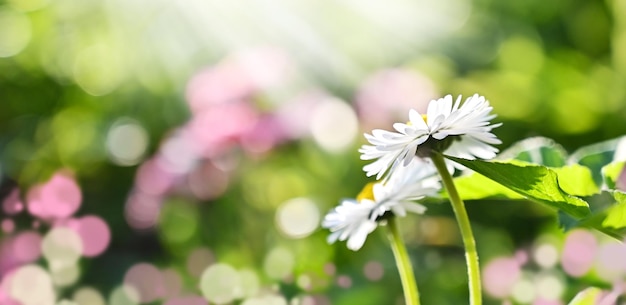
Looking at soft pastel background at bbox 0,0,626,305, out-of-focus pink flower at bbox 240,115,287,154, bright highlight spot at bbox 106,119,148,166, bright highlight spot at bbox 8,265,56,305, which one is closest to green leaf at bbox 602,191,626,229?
soft pastel background at bbox 0,0,626,305

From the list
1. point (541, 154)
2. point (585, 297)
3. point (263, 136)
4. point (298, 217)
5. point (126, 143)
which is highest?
point (126, 143)

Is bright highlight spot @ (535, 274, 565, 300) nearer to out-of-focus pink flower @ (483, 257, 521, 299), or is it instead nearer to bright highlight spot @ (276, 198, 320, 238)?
out-of-focus pink flower @ (483, 257, 521, 299)

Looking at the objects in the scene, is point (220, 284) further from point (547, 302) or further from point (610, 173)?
point (610, 173)

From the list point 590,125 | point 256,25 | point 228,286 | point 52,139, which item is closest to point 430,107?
point 228,286

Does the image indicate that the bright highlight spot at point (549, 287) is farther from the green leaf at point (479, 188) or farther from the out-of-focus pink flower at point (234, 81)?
the out-of-focus pink flower at point (234, 81)

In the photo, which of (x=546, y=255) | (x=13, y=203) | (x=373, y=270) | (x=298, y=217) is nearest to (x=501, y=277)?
(x=546, y=255)

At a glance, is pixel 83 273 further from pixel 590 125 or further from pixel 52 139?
pixel 590 125
